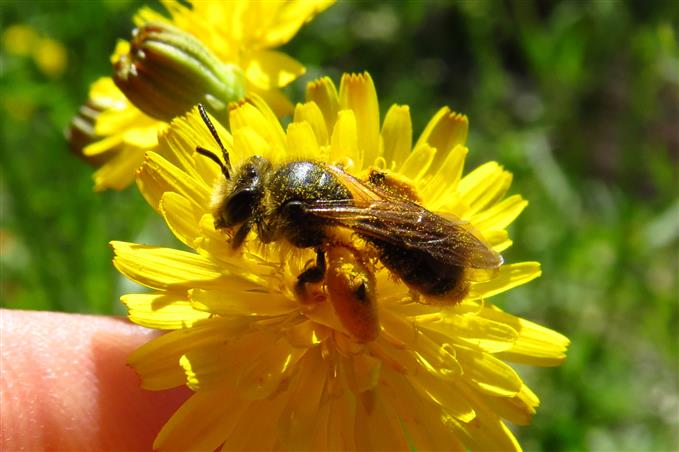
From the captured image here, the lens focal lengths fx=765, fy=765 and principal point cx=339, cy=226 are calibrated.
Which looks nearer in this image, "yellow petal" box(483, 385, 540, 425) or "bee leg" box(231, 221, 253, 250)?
"bee leg" box(231, 221, 253, 250)

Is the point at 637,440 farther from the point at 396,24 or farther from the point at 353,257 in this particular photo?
the point at 396,24

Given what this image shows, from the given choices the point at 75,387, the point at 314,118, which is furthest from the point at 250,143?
the point at 75,387

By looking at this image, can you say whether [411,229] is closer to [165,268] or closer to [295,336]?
[295,336]

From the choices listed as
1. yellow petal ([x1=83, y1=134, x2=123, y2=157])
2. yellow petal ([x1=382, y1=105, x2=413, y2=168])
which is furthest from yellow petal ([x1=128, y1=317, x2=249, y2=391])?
yellow petal ([x1=83, y1=134, x2=123, y2=157])

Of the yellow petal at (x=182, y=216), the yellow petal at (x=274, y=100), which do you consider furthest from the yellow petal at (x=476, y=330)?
the yellow petal at (x=274, y=100)

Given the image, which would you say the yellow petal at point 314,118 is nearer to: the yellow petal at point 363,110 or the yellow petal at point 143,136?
the yellow petal at point 363,110

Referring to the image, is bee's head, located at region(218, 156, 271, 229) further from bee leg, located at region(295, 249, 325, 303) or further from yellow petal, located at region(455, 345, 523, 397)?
yellow petal, located at region(455, 345, 523, 397)
